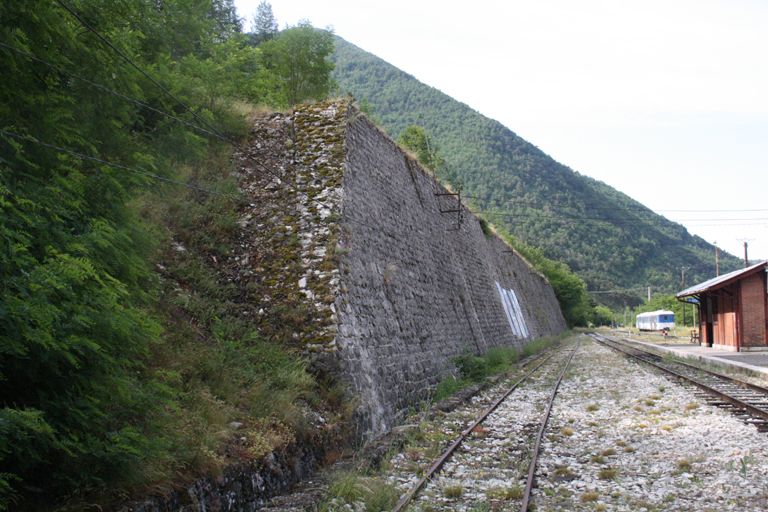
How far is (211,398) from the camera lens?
18.8 ft

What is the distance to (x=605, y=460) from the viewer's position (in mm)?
6699

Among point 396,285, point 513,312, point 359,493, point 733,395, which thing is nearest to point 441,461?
point 359,493

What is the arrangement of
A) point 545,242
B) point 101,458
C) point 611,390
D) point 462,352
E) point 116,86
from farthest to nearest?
point 545,242
point 462,352
point 611,390
point 116,86
point 101,458

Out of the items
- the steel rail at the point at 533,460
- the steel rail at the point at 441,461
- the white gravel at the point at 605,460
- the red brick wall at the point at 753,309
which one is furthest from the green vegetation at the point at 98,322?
the red brick wall at the point at 753,309

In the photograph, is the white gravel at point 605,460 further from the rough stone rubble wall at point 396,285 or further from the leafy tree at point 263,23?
the leafy tree at point 263,23

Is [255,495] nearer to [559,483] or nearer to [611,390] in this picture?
[559,483]

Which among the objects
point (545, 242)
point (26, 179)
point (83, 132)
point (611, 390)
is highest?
point (545, 242)

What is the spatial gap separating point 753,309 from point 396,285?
21955 millimetres

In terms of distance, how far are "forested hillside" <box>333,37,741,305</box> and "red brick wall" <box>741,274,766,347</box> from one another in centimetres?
9370

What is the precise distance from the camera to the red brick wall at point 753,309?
77.9 feet

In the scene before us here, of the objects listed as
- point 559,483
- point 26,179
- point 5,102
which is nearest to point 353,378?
point 559,483

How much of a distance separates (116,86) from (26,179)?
1968mm

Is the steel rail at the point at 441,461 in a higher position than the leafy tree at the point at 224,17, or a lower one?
lower

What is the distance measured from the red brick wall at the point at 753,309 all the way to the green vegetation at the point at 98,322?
2486 cm
